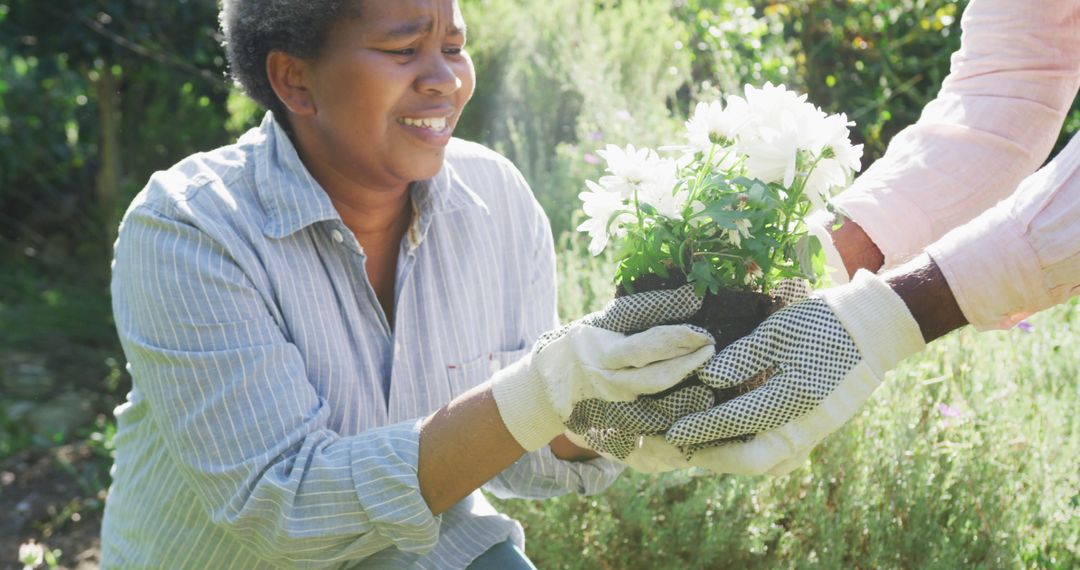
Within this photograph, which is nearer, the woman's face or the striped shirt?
the striped shirt

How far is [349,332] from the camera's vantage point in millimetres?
2107

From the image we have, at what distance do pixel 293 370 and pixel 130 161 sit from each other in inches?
176

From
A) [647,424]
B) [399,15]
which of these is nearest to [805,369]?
[647,424]

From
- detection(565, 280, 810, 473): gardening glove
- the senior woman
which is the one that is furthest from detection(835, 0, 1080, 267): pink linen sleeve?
the senior woman

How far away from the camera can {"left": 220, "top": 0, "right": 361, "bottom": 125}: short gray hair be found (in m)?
2.05

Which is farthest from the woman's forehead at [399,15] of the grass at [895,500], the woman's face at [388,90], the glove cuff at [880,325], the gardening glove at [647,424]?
the grass at [895,500]

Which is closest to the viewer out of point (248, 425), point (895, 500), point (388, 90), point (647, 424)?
point (647, 424)

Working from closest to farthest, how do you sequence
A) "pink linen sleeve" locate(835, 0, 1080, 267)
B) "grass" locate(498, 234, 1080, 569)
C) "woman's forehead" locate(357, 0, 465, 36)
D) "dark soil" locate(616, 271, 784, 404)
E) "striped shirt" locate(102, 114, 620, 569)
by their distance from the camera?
"dark soil" locate(616, 271, 784, 404), "striped shirt" locate(102, 114, 620, 569), "woman's forehead" locate(357, 0, 465, 36), "pink linen sleeve" locate(835, 0, 1080, 267), "grass" locate(498, 234, 1080, 569)

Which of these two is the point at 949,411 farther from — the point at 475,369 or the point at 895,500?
the point at 475,369

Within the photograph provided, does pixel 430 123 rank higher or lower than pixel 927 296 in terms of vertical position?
higher

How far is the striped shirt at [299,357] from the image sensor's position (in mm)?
1827

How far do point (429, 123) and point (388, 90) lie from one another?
100 mm

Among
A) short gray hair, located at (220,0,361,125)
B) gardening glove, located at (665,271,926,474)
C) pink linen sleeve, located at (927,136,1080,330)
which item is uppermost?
short gray hair, located at (220,0,361,125)

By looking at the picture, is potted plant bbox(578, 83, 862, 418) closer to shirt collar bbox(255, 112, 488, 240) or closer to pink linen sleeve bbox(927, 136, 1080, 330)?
pink linen sleeve bbox(927, 136, 1080, 330)
